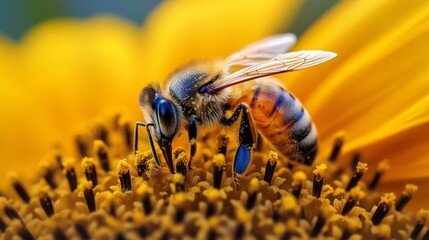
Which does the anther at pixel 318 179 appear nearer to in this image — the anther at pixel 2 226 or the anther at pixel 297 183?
the anther at pixel 297 183

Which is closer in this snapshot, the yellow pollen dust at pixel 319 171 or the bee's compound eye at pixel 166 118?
the bee's compound eye at pixel 166 118

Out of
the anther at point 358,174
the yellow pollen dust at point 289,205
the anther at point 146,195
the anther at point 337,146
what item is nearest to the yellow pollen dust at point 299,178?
the yellow pollen dust at point 289,205

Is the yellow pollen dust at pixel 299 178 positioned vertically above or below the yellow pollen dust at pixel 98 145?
below

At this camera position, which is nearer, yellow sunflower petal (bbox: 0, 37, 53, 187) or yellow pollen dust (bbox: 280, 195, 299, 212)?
yellow pollen dust (bbox: 280, 195, 299, 212)

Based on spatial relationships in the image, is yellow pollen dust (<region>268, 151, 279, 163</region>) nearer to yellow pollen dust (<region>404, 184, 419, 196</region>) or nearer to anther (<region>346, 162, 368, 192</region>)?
anther (<region>346, 162, 368, 192</region>)

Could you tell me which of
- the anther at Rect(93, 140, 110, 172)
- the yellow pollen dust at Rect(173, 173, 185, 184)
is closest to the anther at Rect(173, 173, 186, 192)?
the yellow pollen dust at Rect(173, 173, 185, 184)

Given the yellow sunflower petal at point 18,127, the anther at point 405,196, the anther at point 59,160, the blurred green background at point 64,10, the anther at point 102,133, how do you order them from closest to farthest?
the anther at point 405,196
the anther at point 59,160
the anther at point 102,133
the yellow sunflower petal at point 18,127
the blurred green background at point 64,10

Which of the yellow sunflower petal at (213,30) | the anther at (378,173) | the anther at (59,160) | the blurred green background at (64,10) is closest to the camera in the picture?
the anther at (378,173)

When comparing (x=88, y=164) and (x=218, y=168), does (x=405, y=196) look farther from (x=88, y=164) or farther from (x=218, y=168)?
(x=88, y=164)
